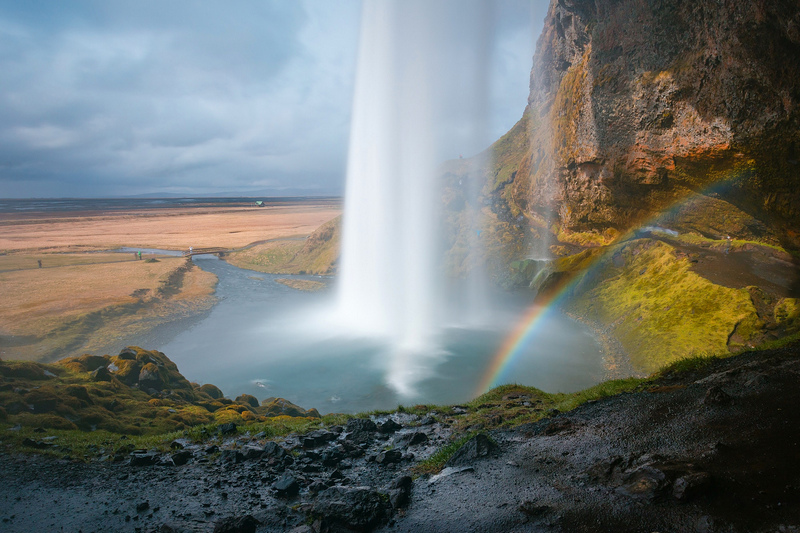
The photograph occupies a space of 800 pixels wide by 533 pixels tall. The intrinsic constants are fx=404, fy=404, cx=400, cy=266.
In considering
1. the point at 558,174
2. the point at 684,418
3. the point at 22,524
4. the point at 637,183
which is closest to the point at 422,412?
the point at 684,418

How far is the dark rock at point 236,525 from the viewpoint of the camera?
6.74 m

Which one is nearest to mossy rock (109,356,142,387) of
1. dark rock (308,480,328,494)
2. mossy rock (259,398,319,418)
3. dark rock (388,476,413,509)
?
mossy rock (259,398,319,418)

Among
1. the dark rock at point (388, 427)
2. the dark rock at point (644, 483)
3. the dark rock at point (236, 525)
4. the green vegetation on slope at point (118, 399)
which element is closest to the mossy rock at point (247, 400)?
the green vegetation on slope at point (118, 399)

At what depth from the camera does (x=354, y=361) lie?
2341cm

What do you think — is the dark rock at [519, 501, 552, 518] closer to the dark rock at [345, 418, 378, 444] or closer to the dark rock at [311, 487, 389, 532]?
the dark rock at [311, 487, 389, 532]

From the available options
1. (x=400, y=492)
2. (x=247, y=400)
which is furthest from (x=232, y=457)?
(x=247, y=400)

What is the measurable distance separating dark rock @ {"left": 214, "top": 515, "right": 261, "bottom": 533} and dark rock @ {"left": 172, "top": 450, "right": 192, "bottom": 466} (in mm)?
3636

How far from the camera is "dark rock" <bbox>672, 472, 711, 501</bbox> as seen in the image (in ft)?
18.5

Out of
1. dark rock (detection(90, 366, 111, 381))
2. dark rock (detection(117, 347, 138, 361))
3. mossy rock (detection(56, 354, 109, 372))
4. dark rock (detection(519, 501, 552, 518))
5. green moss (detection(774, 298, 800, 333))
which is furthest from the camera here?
dark rock (detection(117, 347, 138, 361))

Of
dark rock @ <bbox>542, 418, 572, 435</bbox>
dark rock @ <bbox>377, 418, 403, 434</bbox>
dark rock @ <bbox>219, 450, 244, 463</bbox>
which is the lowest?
dark rock @ <bbox>377, 418, 403, 434</bbox>

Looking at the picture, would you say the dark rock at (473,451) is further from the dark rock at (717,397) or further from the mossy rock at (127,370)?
the mossy rock at (127,370)

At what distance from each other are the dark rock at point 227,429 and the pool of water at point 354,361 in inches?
249

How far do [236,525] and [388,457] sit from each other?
3863mm

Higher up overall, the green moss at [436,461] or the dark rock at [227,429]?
the green moss at [436,461]
